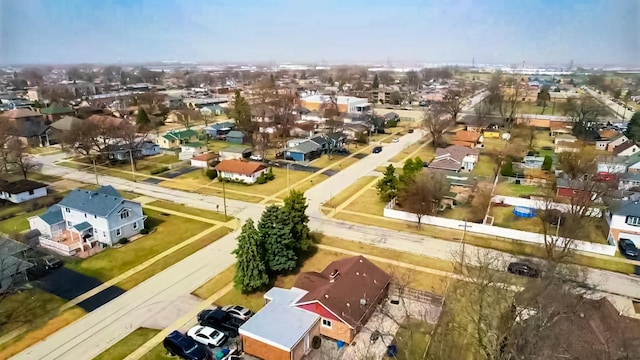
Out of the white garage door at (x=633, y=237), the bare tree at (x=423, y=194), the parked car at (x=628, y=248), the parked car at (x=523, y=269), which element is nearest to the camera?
the parked car at (x=523, y=269)

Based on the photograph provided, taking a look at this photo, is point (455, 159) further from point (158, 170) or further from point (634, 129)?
point (158, 170)

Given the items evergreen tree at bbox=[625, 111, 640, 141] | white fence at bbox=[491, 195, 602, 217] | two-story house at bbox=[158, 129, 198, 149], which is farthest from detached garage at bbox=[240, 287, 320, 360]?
evergreen tree at bbox=[625, 111, 640, 141]

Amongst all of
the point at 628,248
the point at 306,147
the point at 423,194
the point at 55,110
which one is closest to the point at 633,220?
the point at 628,248

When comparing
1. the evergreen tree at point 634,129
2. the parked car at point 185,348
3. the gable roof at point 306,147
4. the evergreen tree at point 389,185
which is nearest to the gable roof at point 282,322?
the parked car at point 185,348

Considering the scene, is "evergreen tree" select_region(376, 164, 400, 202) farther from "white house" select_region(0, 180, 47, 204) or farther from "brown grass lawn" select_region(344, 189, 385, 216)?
"white house" select_region(0, 180, 47, 204)

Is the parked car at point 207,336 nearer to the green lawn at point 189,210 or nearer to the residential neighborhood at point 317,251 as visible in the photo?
the residential neighborhood at point 317,251
